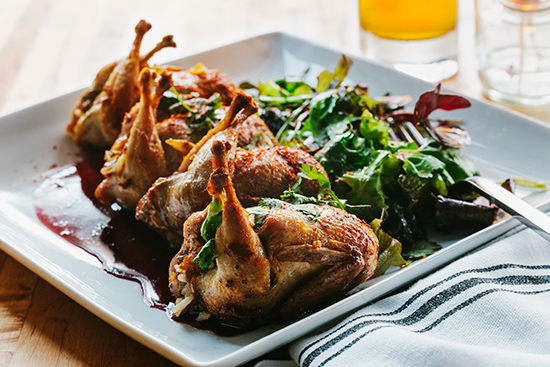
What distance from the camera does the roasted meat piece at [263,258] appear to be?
81.9 inches

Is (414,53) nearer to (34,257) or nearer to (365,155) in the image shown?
(365,155)

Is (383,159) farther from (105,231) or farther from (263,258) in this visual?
(105,231)

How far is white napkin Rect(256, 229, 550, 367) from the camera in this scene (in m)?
1.94

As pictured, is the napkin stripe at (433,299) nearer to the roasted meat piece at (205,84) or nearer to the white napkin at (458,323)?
the white napkin at (458,323)

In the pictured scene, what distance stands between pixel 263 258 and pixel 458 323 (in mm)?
664

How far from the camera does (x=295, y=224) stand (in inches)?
85.4

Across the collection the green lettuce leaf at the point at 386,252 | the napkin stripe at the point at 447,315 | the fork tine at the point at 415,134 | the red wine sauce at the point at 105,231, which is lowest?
the red wine sauce at the point at 105,231

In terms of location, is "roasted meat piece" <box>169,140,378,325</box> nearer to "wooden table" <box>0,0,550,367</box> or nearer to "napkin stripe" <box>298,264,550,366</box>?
"napkin stripe" <box>298,264,550,366</box>

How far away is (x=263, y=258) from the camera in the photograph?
6.91 ft

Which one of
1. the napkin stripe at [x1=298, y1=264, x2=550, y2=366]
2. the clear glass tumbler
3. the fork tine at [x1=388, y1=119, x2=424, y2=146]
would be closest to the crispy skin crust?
the napkin stripe at [x1=298, y1=264, x2=550, y2=366]

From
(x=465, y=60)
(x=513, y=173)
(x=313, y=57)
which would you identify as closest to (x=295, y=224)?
(x=513, y=173)

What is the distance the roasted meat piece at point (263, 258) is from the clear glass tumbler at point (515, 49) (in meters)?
2.25

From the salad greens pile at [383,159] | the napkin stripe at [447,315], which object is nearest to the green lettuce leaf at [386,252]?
the salad greens pile at [383,159]

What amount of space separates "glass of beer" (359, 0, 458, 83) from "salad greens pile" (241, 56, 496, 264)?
92cm
